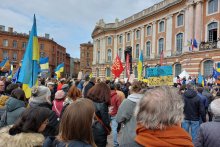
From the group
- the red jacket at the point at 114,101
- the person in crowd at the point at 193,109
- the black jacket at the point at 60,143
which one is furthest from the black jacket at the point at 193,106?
the black jacket at the point at 60,143

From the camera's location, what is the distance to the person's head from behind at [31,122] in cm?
265

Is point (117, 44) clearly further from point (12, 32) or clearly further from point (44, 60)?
point (44, 60)

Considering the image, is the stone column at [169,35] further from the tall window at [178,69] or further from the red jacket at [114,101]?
the red jacket at [114,101]

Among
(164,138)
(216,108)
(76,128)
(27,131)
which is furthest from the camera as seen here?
(216,108)

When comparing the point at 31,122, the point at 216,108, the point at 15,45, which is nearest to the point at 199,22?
the point at 216,108

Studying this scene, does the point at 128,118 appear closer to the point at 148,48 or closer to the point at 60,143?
the point at 60,143

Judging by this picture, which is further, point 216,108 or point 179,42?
point 179,42

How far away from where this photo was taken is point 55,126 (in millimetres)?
3688

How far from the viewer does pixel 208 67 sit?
27.1 m

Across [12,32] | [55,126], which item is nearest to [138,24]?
[12,32]

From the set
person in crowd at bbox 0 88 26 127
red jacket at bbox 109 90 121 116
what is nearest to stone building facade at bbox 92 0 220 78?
red jacket at bbox 109 90 121 116

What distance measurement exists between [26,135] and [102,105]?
2.16m

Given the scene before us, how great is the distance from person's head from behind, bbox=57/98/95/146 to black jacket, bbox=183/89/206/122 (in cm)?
571

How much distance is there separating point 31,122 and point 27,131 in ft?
0.34
